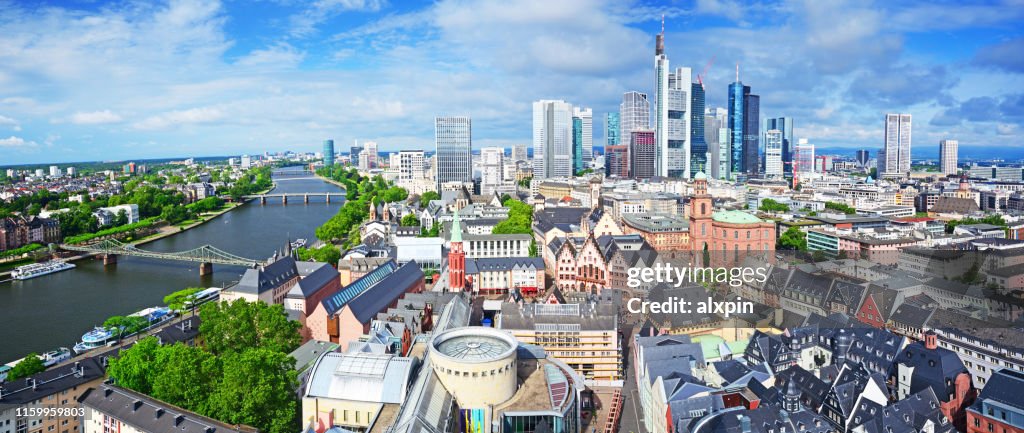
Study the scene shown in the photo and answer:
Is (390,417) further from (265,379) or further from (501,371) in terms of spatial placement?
(265,379)

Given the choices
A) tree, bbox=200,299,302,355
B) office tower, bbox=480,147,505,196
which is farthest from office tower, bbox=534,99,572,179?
tree, bbox=200,299,302,355

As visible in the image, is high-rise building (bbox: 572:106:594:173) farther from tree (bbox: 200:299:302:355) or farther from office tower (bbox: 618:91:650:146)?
tree (bbox: 200:299:302:355)

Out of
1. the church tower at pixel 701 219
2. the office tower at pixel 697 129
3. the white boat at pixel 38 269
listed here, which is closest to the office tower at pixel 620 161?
the office tower at pixel 697 129

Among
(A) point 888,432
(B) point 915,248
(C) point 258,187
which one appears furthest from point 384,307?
(C) point 258,187

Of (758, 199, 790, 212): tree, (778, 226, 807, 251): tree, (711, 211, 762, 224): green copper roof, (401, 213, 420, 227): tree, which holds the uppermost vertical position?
(711, 211, 762, 224): green copper roof

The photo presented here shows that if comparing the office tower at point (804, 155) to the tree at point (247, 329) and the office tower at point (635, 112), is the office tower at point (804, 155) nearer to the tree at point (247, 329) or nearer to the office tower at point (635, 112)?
the office tower at point (635, 112)

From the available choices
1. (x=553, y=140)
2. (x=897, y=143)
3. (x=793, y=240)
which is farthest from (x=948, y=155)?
(x=793, y=240)

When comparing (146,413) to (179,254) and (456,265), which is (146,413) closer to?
(456,265)
